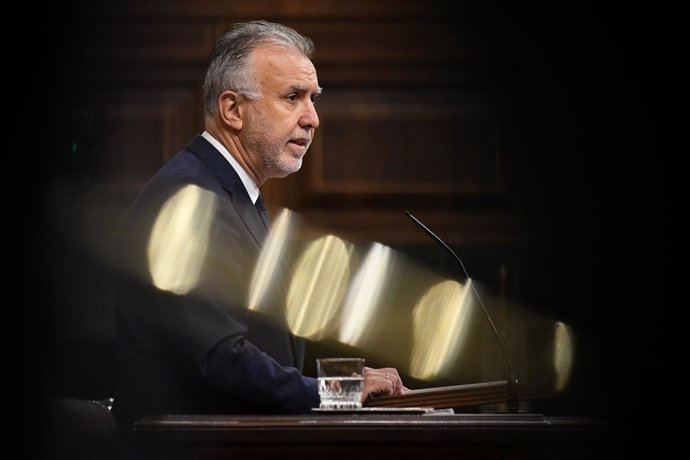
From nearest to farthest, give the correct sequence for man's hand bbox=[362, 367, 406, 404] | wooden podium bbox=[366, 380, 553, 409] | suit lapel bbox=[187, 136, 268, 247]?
wooden podium bbox=[366, 380, 553, 409] → man's hand bbox=[362, 367, 406, 404] → suit lapel bbox=[187, 136, 268, 247]

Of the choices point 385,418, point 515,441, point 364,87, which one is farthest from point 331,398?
point 364,87

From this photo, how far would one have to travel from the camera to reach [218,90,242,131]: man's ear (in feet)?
7.73

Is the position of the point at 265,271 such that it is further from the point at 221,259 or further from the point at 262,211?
the point at 262,211

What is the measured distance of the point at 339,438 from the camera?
1.58m

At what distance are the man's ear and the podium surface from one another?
0.90m

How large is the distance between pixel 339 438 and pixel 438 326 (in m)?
1.61

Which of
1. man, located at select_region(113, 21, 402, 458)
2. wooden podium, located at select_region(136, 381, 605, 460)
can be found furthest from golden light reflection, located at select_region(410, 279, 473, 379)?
wooden podium, located at select_region(136, 381, 605, 460)

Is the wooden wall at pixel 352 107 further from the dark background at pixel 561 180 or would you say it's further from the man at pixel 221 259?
the man at pixel 221 259

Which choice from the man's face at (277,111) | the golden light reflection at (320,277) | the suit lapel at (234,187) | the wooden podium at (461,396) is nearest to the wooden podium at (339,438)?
the wooden podium at (461,396)

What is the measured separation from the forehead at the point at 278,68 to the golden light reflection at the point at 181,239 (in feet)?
1.15

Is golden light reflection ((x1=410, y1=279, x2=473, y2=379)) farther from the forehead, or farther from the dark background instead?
the forehead

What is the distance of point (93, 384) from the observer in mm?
2461

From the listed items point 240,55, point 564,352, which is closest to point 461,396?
point 240,55

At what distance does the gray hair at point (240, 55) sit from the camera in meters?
2.36
